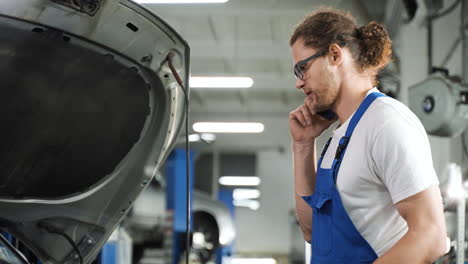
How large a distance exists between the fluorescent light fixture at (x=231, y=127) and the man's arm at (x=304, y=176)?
34.6 feet

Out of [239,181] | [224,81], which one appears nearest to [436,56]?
[224,81]

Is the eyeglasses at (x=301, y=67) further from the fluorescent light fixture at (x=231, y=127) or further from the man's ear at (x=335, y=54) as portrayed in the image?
the fluorescent light fixture at (x=231, y=127)

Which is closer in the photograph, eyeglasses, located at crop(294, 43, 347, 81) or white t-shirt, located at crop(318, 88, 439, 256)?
white t-shirt, located at crop(318, 88, 439, 256)

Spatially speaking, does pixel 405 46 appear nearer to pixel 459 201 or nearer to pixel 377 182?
pixel 459 201

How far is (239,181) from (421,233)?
63.9 feet

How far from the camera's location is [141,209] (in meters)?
9.59

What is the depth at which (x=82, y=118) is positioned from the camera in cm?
184

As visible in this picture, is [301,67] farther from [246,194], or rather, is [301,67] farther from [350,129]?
[246,194]

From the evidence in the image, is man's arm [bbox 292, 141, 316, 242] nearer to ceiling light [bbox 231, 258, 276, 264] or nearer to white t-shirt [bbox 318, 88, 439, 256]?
white t-shirt [bbox 318, 88, 439, 256]

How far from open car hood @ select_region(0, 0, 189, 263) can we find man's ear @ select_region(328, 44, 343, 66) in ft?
1.39

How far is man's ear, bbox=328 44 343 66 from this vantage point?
1.59 m

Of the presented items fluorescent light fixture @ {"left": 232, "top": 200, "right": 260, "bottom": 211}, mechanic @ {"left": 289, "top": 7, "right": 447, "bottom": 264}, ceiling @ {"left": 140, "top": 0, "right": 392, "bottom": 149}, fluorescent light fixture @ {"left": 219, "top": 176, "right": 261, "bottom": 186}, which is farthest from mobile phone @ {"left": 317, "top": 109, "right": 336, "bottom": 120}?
fluorescent light fixture @ {"left": 232, "top": 200, "right": 260, "bottom": 211}

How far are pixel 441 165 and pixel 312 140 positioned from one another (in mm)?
4590

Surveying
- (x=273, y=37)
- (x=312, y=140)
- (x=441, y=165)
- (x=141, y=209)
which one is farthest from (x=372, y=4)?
(x=312, y=140)
